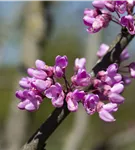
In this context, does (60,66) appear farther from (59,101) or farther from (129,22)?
(129,22)

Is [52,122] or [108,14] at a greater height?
[108,14]

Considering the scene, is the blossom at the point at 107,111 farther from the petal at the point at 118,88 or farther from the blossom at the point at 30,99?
the blossom at the point at 30,99

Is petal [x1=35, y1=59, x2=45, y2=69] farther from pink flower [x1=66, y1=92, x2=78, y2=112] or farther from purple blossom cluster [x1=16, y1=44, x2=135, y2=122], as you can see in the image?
pink flower [x1=66, y1=92, x2=78, y2=112]

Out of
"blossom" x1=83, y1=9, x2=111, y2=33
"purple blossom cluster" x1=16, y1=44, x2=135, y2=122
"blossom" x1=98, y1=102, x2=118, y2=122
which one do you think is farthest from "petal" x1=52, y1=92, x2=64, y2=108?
"blossom" x1=83, y1=9, x2=111, y2=33

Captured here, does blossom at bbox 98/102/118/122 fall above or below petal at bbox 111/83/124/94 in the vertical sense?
below

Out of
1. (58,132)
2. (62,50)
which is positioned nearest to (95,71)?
(58,132)

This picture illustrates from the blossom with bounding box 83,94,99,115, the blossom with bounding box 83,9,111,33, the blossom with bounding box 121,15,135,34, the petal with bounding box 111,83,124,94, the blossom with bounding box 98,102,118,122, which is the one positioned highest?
the blossom with bounding box 83,9,111,33

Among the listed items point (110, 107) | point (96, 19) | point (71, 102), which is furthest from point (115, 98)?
point (96, 19)

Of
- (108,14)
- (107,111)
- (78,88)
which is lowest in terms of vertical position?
(107,111)

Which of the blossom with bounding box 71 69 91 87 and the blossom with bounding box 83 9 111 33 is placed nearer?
the blossom with bounding box 71 69 91 87
